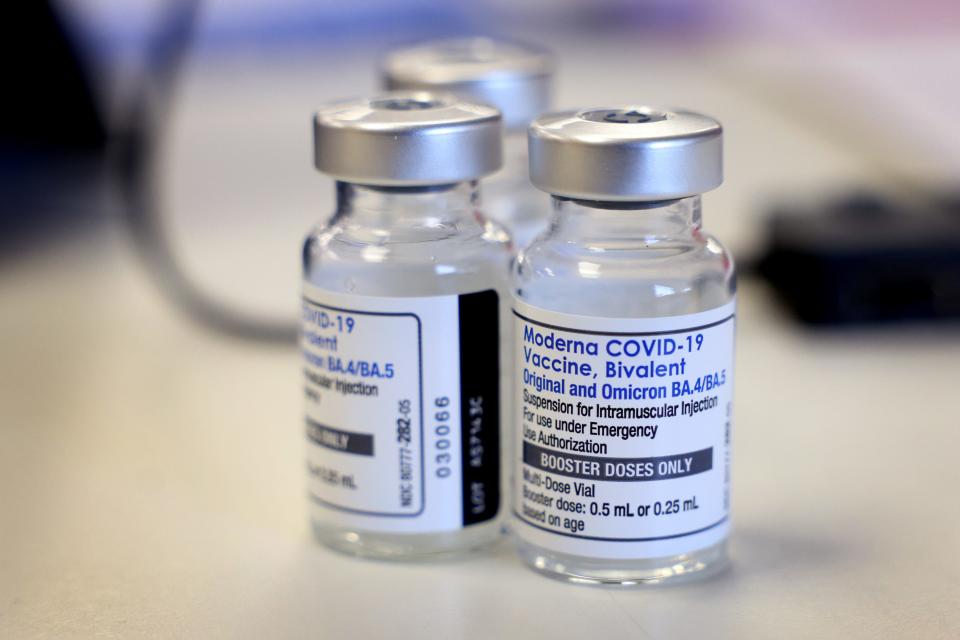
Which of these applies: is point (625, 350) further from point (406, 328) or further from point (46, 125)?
point (46, 125)

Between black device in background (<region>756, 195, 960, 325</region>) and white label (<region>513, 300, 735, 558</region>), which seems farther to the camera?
black device in background (<region>756, 195, 960, 325</region>)

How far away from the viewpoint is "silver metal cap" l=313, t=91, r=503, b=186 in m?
0.50

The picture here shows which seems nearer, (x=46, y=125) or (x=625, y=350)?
(x=625, y=350)

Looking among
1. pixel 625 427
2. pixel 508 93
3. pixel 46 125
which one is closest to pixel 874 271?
pixel 508 93

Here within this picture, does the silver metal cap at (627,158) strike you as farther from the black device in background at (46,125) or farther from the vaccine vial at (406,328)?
the black device in background at (46,125)

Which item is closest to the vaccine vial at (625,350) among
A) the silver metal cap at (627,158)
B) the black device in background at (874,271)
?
the silver metal cap at (627,158)

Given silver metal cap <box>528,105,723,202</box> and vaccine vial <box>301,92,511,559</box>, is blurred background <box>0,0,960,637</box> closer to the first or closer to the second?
vaccine vial <box>301,92,511,559</box>

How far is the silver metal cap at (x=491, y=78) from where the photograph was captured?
679 mm

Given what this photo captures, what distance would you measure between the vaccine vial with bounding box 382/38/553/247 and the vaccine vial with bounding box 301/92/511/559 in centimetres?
12

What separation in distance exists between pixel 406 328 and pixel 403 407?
0.11ft

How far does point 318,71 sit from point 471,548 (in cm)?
124

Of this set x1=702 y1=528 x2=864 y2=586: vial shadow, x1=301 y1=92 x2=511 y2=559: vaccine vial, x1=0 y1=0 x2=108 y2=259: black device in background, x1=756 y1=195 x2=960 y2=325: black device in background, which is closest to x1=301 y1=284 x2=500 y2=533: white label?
x1=301 y1=92 x2=511 y2=559: vaccine vial

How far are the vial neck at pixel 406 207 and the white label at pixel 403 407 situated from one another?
0.04 m

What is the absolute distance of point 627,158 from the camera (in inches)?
18.4
